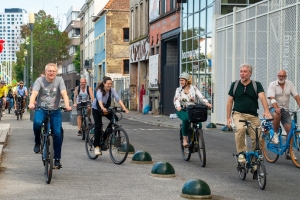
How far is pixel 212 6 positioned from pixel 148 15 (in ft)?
54.4

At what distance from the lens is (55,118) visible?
1105cm

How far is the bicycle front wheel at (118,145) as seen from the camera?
12.9m

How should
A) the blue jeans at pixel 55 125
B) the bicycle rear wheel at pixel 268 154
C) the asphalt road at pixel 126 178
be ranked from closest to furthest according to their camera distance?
the asphalt road at pixel 126 178
the blue jeans at pixel 55 125
the bicycle rear wheel at pixel 268 154

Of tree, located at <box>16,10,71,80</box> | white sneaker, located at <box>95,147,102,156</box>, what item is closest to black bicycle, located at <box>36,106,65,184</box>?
white sneaker, located at <box>95,147,102,156</box>

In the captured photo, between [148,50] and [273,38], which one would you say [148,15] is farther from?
[273,38]

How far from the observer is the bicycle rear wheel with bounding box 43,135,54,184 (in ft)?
33.4

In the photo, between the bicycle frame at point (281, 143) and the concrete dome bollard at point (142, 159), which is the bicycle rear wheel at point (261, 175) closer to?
the bicycle frame at point (281, 143)

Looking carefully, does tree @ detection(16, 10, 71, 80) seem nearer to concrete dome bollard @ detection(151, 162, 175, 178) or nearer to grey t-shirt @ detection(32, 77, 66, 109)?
grey t-shirt @ detection(32, 77, 66, 109)

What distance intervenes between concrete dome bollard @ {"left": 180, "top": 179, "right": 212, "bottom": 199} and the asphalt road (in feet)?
0.67

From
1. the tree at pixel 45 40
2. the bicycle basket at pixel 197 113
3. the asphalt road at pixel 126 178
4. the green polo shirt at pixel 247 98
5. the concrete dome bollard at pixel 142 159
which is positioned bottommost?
the asphalt road at pixel 126 178

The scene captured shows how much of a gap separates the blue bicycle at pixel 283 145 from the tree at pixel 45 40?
2597 inches

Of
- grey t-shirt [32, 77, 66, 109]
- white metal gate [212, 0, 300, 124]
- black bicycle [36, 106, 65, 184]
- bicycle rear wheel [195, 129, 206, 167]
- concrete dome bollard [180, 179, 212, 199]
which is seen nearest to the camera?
concrete dome bollard [180, 179, 212, 199]

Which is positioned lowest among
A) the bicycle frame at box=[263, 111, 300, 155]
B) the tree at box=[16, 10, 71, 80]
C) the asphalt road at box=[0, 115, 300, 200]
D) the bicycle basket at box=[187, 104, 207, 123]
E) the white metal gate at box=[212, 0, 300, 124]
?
the asphalt road at box=[0, 115, 300, 200]

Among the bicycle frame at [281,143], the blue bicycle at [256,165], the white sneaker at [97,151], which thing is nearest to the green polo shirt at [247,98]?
the blue bicycle at [256,165]
